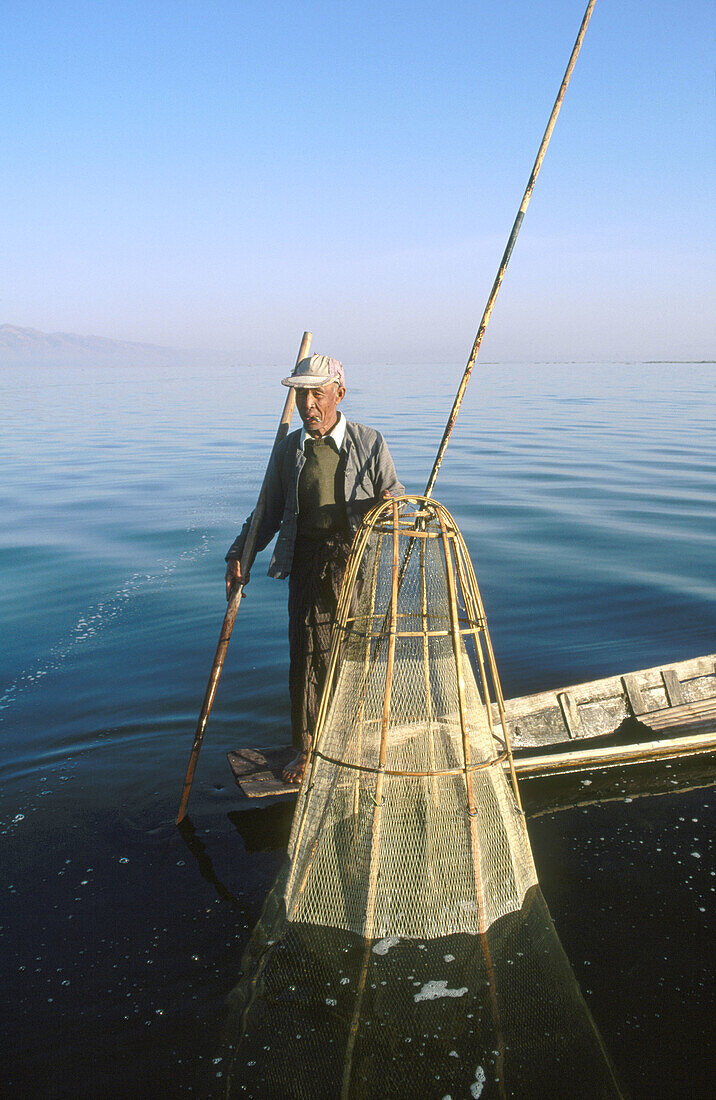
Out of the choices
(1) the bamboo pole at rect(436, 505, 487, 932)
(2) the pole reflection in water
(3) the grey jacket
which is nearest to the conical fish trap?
(1) the bamboo pole at rect(436, 505, 487, 932)

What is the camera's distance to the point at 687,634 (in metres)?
6.68

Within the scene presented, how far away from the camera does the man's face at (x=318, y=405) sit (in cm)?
349

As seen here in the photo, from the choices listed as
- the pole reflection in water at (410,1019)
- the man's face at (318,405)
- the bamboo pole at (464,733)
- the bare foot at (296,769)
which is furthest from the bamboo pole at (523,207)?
the pole reflection in water at (410,1019)

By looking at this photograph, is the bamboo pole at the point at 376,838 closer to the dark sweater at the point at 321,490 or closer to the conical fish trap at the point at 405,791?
the conical fish trap at the point at 405,791

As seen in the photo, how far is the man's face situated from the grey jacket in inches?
4.2

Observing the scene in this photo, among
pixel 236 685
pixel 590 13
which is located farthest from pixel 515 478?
pixel 590 13

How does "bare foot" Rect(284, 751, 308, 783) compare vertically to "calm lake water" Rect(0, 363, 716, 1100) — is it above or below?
above

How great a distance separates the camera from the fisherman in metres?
3.62

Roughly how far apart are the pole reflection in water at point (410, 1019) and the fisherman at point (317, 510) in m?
0.99

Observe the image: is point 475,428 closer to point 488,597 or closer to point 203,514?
point 203,514

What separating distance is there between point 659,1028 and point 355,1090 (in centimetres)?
100

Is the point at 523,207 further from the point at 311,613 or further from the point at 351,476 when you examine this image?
the point at 311,613

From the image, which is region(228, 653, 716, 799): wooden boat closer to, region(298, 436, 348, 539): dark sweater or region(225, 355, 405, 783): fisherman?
region(225, 355, 405, 783): fisherman

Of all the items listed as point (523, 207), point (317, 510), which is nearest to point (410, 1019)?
point (317, 510)
